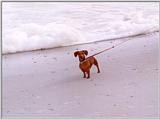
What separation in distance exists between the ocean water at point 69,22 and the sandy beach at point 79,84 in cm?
68

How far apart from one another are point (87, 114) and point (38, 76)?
1553 mm

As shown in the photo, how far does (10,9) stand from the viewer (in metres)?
9.07

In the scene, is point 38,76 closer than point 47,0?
Yes

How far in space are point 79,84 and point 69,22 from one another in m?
4.20

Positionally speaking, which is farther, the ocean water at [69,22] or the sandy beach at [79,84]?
the ocean water at [69,22]

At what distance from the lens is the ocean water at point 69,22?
7.59m

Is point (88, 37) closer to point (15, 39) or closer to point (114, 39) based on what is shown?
point (114, 39)

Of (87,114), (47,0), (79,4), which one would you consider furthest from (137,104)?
(79,4)

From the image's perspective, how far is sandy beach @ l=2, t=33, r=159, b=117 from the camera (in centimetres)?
415

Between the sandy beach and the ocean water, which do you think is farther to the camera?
the ocean water

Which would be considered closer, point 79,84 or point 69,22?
point 79,84

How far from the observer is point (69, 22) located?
29.9 ft

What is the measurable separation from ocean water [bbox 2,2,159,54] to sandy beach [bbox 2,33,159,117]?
26.6 inches

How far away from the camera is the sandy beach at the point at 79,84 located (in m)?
4.15
